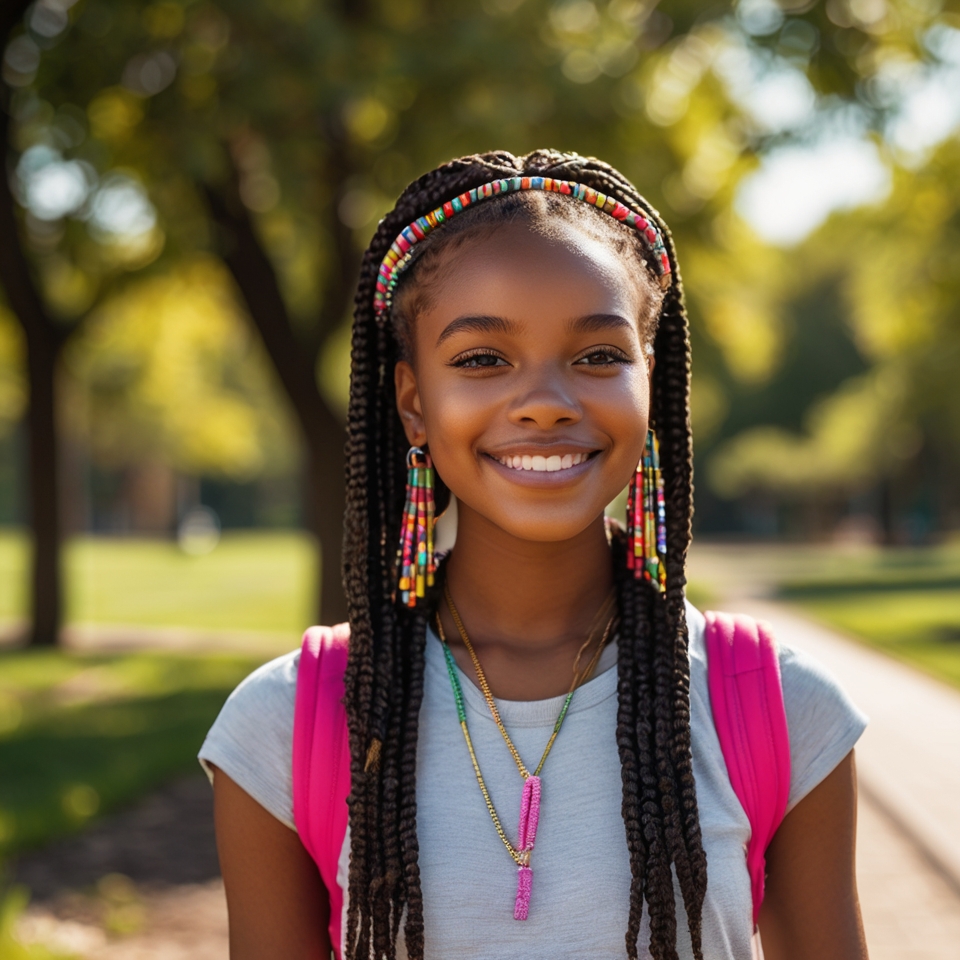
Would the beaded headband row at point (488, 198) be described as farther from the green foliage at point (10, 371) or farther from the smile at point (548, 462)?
the green foliage at point (10, 371)

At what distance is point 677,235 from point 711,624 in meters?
9.09

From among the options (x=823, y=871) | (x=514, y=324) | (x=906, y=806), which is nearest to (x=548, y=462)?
(x=514, y=324)

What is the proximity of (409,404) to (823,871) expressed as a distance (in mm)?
995

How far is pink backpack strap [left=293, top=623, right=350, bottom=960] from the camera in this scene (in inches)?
70.5

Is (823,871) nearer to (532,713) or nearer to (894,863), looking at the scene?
(532,713)

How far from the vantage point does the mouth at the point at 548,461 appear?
180 centimetres

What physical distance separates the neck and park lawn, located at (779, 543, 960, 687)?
9336 mm

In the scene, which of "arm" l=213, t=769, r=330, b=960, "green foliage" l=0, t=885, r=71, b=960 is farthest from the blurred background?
"arm" l=213, t=769, r=330, b=960

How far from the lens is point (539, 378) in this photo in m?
1.79

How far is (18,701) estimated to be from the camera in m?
10.1

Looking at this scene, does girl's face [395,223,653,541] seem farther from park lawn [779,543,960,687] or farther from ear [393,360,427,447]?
park lawn [779,543,960,687]

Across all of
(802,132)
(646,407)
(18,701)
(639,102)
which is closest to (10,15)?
(639,102)

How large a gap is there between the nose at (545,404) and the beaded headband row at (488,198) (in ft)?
1.03

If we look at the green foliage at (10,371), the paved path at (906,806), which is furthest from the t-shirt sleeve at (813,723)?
the green foliage at (10,371)
